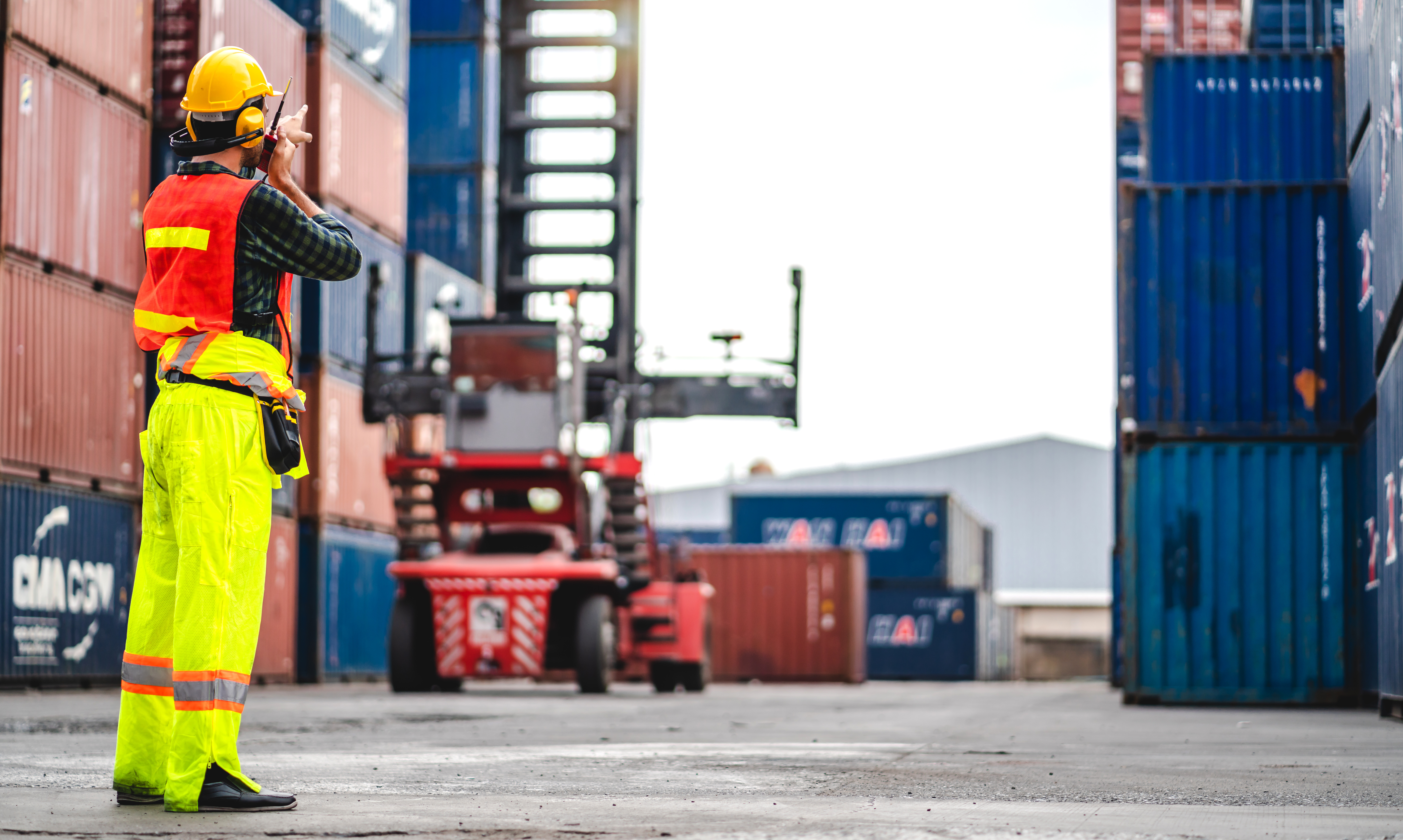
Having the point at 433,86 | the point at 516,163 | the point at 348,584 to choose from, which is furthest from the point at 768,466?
the point at 516,163

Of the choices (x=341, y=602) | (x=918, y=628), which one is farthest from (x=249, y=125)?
(x=918, y=628)

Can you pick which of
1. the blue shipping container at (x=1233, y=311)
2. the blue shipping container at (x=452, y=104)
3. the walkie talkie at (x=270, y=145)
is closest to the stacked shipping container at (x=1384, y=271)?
the blue shipping container at (x=1233, y=311)

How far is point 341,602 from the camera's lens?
24359 millimetres

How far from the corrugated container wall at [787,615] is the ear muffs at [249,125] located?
27.9m

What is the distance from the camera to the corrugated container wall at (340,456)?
936 inches

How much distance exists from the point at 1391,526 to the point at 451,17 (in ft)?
75.3

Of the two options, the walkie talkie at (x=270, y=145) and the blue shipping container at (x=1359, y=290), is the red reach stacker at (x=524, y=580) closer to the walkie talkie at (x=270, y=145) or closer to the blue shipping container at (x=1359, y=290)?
the blue shipping container at (x=1359, y=290)

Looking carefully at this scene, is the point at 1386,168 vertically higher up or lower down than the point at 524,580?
higher up

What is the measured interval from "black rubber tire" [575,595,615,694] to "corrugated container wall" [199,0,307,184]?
6.76 m

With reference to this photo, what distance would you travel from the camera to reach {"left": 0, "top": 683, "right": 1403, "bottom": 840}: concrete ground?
14.3 ft

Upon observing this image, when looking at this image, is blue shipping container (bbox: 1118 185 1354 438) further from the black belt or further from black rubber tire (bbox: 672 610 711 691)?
the black belt

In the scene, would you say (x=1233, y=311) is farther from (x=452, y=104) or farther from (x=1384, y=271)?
(x=452, y=104)

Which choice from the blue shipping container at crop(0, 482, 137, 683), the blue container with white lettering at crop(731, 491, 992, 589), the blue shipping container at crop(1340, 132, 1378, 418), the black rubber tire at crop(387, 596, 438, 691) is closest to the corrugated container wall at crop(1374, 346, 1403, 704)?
the blue shipping container at crop(1340, 132, 1378, 418)

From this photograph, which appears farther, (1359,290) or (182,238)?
(1359,290)
